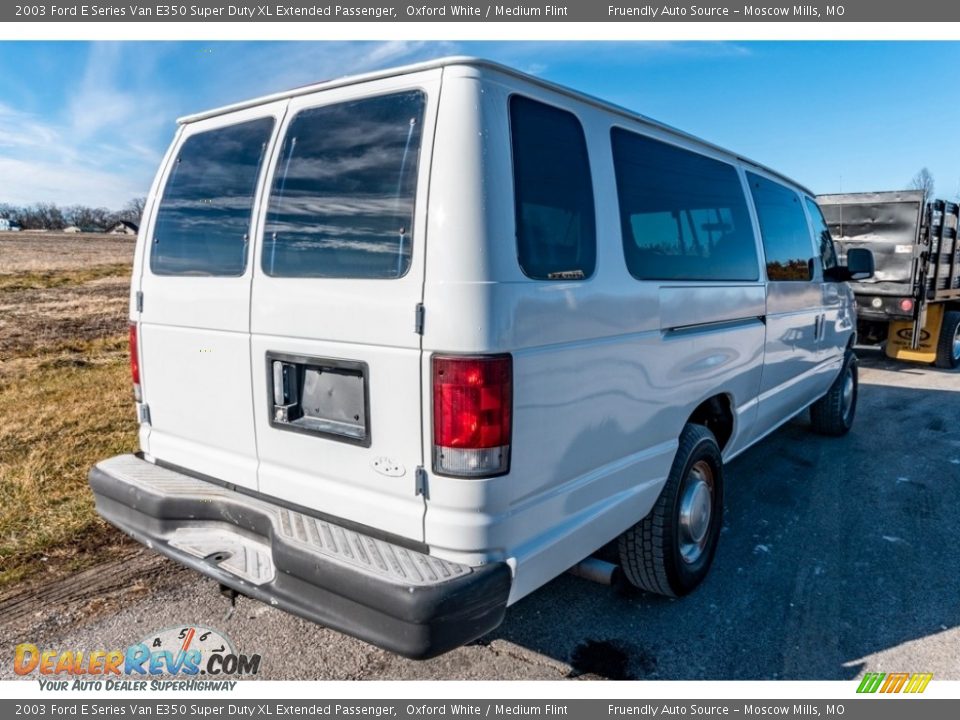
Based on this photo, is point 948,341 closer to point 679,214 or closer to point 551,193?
point 679,214

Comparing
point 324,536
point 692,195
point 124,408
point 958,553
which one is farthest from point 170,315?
point 958,553

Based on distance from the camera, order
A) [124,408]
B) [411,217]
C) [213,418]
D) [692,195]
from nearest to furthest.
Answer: [411,217], [213,418], [692,195], [124,408]

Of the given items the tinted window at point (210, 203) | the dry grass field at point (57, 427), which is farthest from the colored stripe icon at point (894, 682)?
the dry grass field at point (57, 427)

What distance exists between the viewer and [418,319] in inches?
87.8

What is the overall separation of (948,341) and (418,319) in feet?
34.9

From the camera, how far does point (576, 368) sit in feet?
8.21

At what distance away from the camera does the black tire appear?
20.3ft

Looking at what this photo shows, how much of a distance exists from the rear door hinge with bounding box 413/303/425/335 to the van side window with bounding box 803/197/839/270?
162 inches

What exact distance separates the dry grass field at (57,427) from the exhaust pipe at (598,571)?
2.61 m

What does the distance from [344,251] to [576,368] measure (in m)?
0.96

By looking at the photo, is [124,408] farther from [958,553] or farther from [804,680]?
[958,553]

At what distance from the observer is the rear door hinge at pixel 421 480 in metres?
2.31

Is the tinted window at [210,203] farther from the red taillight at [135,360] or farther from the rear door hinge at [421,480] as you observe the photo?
the rear door hinge at [421,480]

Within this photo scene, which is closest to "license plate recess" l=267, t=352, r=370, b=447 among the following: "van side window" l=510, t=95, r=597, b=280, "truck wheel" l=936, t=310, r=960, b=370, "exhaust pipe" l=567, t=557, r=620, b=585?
"van side window" l=510, t=95, r=597, b=280
